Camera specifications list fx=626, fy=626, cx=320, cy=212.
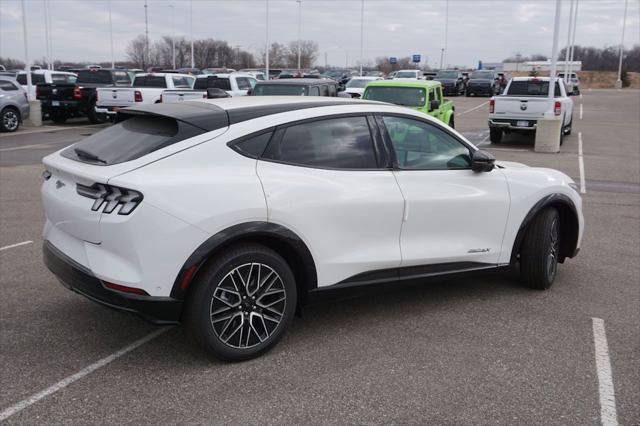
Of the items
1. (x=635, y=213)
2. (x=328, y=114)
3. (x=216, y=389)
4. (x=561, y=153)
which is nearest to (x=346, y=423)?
(x=216, y=389)

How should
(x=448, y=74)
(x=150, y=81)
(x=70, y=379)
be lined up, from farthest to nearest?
(x=448, y=74)
(x=150, y=81)
(x=70, y=379)

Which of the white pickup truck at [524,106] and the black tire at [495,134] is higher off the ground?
the white pickup truck at [524,106]

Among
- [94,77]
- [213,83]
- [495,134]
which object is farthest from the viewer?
[94,77]

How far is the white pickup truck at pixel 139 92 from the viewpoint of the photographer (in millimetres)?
19312

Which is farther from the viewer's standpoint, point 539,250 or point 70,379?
point 539,250

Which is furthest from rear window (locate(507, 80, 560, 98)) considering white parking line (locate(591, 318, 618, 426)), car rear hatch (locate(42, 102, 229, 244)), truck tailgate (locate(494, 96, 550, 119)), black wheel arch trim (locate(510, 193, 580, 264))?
car rear hatch (locate(42, 102, 229, 244))

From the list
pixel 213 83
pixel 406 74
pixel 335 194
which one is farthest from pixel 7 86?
pixel 406 74

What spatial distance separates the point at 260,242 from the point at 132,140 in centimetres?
107

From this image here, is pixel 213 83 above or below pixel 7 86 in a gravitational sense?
above

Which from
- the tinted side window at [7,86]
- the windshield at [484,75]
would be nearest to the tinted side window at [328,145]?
the tinted side window at [7,86]

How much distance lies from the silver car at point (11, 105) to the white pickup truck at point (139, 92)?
227 centimetres

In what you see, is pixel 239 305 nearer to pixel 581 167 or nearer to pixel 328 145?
pixel 328 145

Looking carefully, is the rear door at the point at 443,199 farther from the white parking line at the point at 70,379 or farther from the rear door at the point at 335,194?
the white parking line at the point at 70,379

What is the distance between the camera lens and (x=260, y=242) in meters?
4.03
